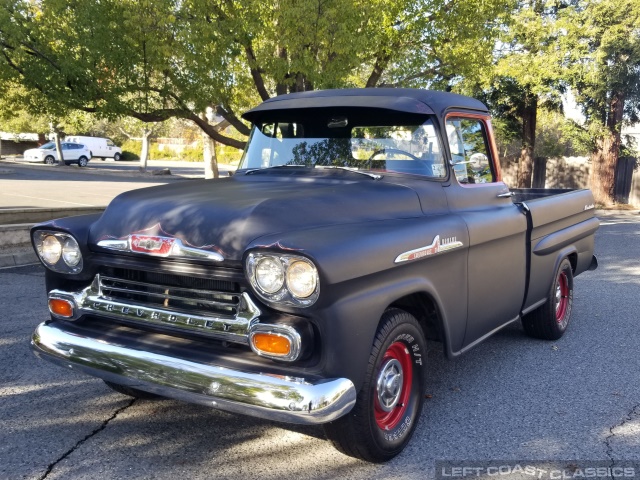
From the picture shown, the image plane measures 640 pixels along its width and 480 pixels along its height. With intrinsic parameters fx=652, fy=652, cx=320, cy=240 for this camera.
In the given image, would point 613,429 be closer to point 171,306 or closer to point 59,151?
point 171,306

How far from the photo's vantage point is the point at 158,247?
3.29m

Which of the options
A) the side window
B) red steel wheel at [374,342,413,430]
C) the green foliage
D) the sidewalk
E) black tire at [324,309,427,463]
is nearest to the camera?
black tire at [324,309,427,463]

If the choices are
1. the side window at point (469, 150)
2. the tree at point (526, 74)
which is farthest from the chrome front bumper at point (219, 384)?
the tree at point (526, 74)

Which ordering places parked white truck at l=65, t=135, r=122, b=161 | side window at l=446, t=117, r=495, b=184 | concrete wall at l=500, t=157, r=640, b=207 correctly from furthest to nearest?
1. parked white truck at l=65, t=135, r=122, b=161
2. concrete wall at l=500, t=157, r=640, b=207
3. side window at l=446, t=117, r=495, b=184

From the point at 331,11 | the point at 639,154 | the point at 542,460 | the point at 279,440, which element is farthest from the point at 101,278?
the point at 639,154

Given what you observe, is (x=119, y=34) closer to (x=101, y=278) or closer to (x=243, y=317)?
(x=101, y=278)

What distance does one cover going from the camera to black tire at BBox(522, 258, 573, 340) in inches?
219

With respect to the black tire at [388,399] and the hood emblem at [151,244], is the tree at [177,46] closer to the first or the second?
the hood emblem at [151,244]

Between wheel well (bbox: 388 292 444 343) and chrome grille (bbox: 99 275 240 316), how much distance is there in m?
0.92

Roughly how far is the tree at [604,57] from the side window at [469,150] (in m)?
13.8

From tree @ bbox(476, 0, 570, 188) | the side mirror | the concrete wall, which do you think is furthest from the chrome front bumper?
the concrete wall

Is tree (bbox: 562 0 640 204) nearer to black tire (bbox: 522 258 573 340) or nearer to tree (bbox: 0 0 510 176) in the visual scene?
tree (bbox: 0 0 510 176)

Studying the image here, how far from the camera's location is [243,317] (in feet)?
10.0

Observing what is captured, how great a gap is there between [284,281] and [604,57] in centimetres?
1718
